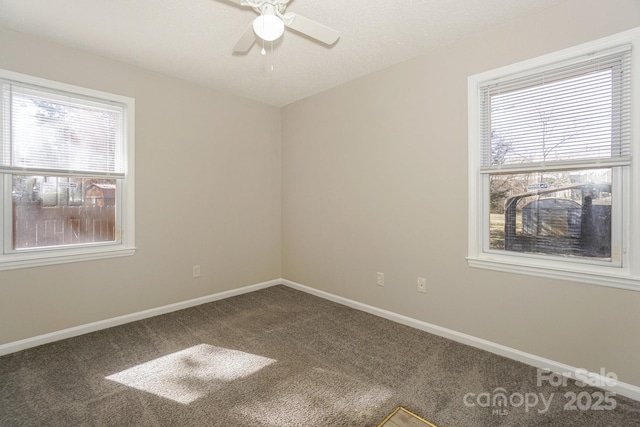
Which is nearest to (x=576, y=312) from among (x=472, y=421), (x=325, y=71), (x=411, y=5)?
(x=472, y=421)

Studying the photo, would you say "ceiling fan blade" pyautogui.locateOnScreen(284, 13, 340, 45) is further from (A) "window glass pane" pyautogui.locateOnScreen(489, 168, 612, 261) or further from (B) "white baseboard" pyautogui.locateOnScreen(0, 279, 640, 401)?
(B) "white baseboard" pyautogui.locateOnScreen(0, 279, 640, 401)

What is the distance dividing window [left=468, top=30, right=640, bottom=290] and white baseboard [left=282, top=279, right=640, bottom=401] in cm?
62

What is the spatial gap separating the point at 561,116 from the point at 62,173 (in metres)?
4.02

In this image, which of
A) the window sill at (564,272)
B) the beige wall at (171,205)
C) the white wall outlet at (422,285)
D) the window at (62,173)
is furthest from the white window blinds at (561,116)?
the window at (62,173)

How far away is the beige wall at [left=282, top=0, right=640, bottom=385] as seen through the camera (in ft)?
6.39

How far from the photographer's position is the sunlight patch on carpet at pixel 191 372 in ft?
6.23

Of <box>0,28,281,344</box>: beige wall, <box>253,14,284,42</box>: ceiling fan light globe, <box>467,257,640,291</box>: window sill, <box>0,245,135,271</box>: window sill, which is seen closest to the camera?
<box>253,14,284,42</box>: ceiling fan light globe

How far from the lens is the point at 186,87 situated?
3.27 m

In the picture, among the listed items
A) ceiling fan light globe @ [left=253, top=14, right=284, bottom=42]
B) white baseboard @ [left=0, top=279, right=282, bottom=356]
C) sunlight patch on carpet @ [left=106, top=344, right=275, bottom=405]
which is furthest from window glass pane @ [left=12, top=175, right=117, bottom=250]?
ceiling fan light globe @ [left=253, top=14, right=284, bottom=42]

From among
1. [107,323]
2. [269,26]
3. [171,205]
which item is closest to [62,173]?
[171,205]

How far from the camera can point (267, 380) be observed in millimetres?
2010

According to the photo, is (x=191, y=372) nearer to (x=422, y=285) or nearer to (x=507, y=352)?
(x=422, y=285)

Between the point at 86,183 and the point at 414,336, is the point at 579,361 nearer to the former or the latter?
the point at 414,336

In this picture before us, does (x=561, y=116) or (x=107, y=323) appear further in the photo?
(x=107, y=323)
